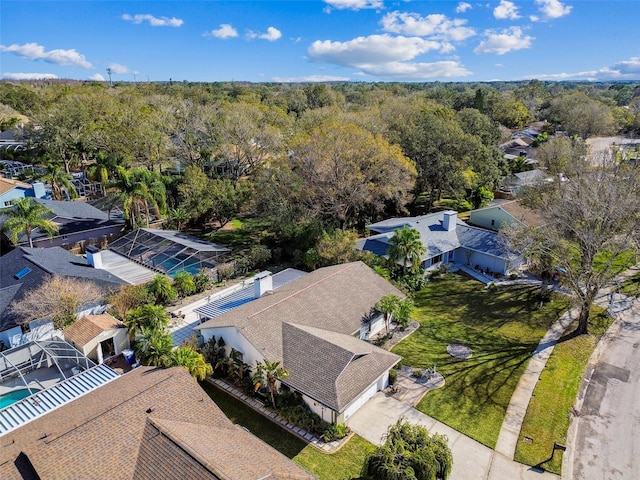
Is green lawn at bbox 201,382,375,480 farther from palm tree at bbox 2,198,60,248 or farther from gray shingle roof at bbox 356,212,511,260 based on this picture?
palm tree at bbox 2,198,60,248

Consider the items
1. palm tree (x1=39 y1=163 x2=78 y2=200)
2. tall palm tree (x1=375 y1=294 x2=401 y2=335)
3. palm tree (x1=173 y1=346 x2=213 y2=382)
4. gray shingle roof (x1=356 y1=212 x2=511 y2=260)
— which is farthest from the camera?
palm tree (x1=39 y1=163 x2=78 y2=200)

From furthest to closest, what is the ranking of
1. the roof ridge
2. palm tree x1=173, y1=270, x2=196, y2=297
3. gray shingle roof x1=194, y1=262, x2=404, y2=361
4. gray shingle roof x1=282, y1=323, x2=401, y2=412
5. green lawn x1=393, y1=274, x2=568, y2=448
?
1. palm tree x1=173, y1=270, x2=196, y2=297
2. the roof ridge
3. gray shingle roof x1=194, y1=262, x2=404, y2=361
4. green lawn x1=393, y1=274, x2=568, y2=448
5. gray shingle roof x1=282, y1=323, x2=401, y2=412

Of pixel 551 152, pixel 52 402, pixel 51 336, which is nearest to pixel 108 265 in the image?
pixel 51 336

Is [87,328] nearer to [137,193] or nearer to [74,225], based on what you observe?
[137,193]

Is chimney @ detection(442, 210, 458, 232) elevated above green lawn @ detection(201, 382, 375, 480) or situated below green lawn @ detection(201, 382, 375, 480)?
above

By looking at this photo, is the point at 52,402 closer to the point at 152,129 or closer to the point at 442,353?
the point at 442,353

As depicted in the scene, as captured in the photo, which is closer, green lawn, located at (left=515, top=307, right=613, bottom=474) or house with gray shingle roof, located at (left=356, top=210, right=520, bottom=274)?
green lawn, located at (left=515, top=307, right=613, bottom=474)

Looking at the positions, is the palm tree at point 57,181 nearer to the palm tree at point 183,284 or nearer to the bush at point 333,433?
the palm tree at point 183,284

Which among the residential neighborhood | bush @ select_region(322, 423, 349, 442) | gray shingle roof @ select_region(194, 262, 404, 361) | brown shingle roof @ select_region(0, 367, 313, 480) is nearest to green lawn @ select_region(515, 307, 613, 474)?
the residential neighborhood
